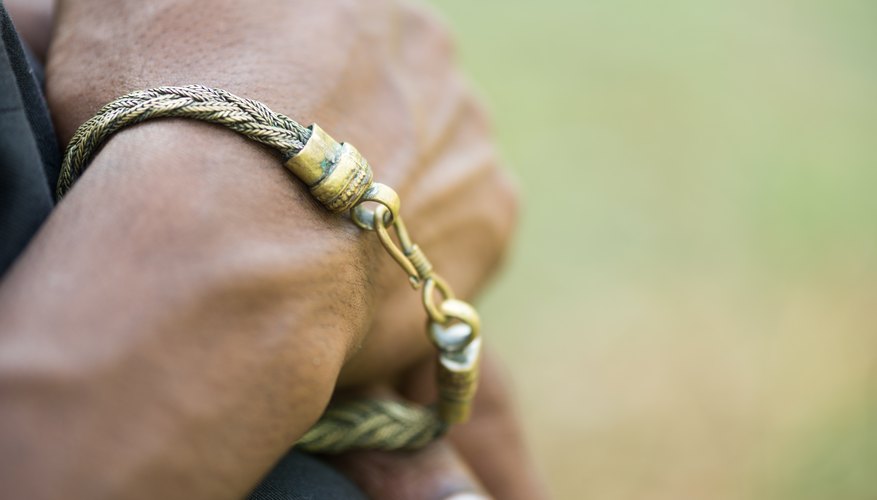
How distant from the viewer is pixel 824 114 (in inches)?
117

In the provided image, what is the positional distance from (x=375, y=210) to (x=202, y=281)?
0.18 metres

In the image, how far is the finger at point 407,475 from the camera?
2.66ft

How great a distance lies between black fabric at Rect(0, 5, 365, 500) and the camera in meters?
0.57

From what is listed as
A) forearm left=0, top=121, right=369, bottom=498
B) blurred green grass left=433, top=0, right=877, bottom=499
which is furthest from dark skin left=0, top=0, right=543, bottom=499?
blurred green grass left=433, top=0, right=877, bottom=499

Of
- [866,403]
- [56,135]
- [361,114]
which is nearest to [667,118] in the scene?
[866,403]

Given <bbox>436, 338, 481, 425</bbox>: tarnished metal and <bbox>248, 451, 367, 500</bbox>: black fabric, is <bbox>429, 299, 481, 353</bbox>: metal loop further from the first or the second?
<bbox>248, 451, 367, 500</bbox>: black fabric

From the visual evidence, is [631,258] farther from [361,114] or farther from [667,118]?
[361,114]

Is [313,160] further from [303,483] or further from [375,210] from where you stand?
[303,483]

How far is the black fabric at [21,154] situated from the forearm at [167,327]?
2.5 inches

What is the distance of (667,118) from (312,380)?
8.55 ft

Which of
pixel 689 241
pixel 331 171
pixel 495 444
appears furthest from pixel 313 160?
pixel 689 241

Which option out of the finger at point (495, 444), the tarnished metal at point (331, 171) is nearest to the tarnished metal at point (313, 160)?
the tarnished metal at point (331, 171)

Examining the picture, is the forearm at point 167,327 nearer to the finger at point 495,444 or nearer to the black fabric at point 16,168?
the black fabric at point 16,168

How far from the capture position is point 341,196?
23.8 inches
